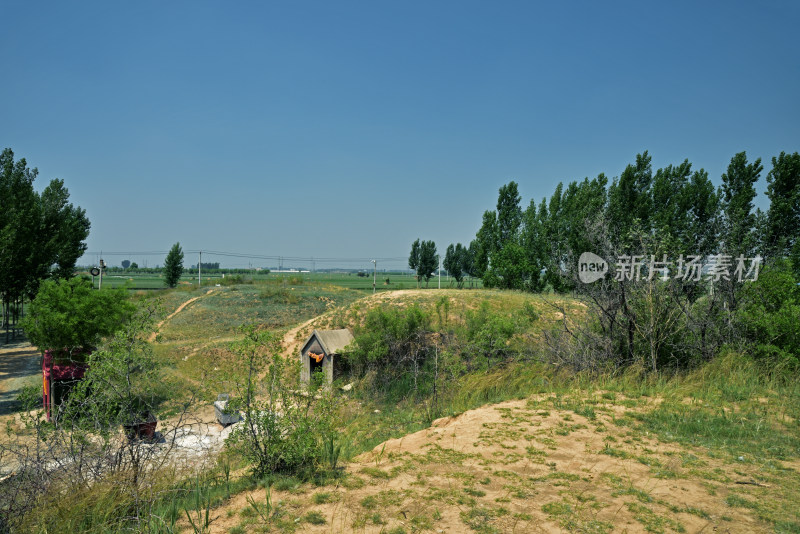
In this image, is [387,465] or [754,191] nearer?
[387,465]

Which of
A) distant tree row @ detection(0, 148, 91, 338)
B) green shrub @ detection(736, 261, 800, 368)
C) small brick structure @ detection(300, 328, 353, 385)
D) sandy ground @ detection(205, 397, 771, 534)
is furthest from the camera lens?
distant tree row @ detection(0, 148, 91, 338)

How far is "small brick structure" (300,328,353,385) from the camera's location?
1589 centimetres

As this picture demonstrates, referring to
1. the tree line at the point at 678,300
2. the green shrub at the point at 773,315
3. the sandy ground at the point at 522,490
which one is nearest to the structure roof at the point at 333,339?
the tree line at the point at 678,300

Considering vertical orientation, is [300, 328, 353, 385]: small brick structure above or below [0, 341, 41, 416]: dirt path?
above

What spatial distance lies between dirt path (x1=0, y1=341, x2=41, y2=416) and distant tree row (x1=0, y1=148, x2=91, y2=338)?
2640 millimetres

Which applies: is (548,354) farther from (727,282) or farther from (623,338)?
(727,282)

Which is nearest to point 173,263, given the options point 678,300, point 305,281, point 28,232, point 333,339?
point 305,281

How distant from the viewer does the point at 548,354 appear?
1044 cm

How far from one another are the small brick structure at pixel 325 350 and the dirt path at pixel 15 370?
25.8ft

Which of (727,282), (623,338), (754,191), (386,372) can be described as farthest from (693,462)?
(754,191)

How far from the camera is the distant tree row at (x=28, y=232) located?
2045 centimetres

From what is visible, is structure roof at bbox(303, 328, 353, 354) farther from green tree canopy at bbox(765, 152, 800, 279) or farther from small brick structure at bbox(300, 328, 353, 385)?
green tree canopy at bbox(765, 152, 800, 279)

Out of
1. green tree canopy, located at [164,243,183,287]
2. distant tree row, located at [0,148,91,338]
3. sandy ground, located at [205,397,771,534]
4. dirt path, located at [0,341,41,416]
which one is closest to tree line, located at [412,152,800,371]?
sandy ground, located at [205,397,771,534]

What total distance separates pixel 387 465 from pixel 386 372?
9681 mm
